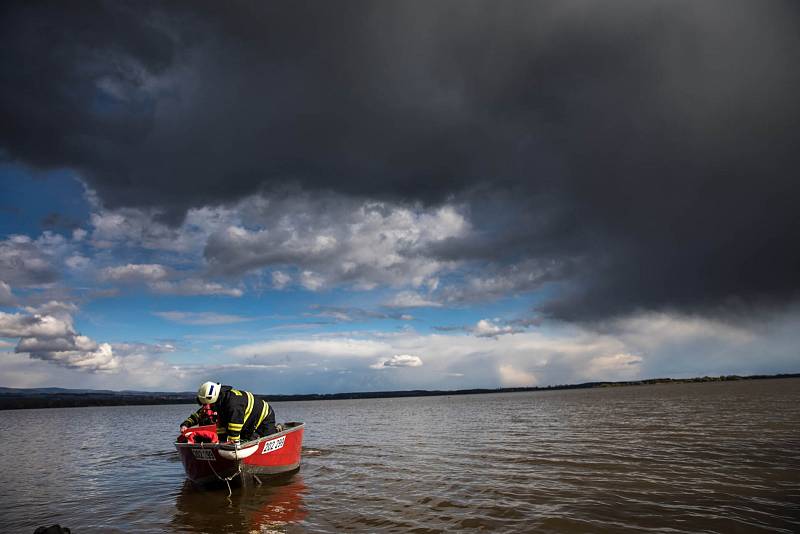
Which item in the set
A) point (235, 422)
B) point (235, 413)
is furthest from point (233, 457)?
point (235, 413)

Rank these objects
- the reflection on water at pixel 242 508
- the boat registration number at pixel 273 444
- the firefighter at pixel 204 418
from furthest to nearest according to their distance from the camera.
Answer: the firefighter at pixel 204 418 < the boat registration number at pixel 273 444 < the reflection on water at pixel 242 508

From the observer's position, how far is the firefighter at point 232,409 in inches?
512

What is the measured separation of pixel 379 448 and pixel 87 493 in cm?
1203

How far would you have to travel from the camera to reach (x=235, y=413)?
13.1 metres

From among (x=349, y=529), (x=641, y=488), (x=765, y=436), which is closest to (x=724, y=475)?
(x=641, y=488)

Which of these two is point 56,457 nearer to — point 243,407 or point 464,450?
point 243,407

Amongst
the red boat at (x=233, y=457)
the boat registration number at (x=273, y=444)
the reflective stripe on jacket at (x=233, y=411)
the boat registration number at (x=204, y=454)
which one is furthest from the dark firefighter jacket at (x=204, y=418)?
the boat registration number at (x=204, y=454)

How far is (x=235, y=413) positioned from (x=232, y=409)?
15cm

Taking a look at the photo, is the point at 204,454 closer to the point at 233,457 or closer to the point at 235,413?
the point at 233,457

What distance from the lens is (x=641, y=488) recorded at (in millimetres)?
11086

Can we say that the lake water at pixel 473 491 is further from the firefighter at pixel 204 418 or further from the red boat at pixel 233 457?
the firefighter at pixel 204 418

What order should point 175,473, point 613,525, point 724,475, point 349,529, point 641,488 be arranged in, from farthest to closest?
point 175,473, point 724,475, point 641,488, point 349,529, point 613,525

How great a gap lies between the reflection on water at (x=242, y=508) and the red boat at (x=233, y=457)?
1.48 feet

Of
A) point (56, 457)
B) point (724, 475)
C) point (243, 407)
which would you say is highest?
point (243, 407)
